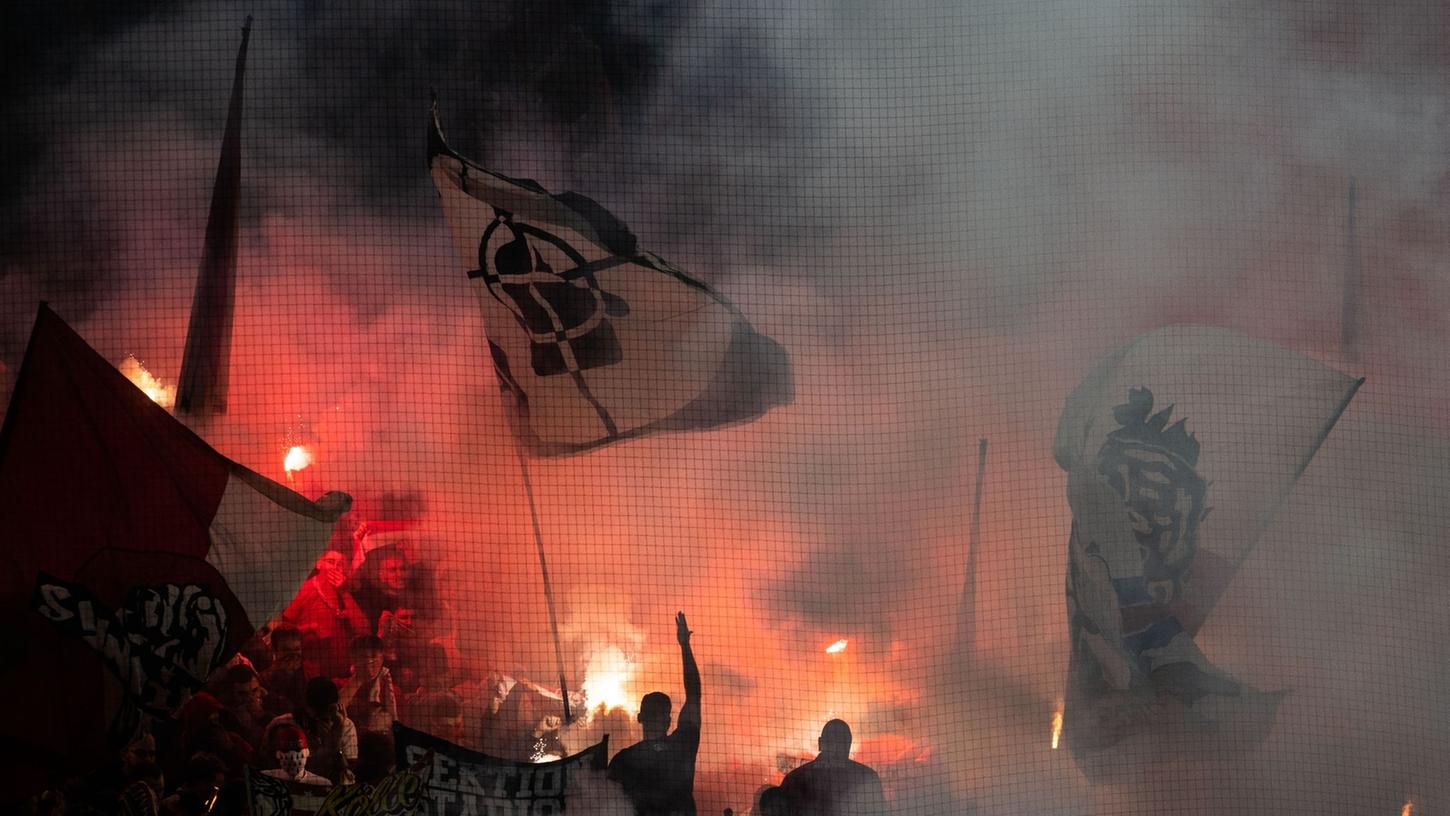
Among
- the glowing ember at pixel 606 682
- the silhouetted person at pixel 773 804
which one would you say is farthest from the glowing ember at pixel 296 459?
the silhouetted person at pixel 773 804

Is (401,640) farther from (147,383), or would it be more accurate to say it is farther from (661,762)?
(147,383)

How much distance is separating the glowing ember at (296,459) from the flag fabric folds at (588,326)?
50 cm

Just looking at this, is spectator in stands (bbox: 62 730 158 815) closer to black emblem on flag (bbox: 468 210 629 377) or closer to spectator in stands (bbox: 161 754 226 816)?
spectator in stands (bbox: 161 754 226 816)

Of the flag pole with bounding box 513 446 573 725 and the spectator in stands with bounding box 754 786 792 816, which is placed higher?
the flag pole with bounding box 513 446 573 725

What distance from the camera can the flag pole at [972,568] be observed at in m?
3.45

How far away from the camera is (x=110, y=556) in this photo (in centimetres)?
330

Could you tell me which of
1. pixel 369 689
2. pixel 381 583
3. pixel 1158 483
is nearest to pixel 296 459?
pixel 381 583

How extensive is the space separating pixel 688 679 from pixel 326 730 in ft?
2.62

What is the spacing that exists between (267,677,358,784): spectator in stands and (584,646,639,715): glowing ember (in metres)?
0.53

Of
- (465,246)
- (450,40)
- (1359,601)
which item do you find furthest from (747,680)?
(450,40)

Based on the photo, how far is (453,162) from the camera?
336 cm

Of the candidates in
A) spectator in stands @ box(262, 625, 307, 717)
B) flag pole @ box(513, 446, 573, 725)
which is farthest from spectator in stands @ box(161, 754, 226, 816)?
flag pole @ box(513, 446, 573, 725)

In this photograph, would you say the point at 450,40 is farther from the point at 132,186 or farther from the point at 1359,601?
the point at 1359,601

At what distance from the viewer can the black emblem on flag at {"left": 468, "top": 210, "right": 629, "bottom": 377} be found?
3357 millimetres
